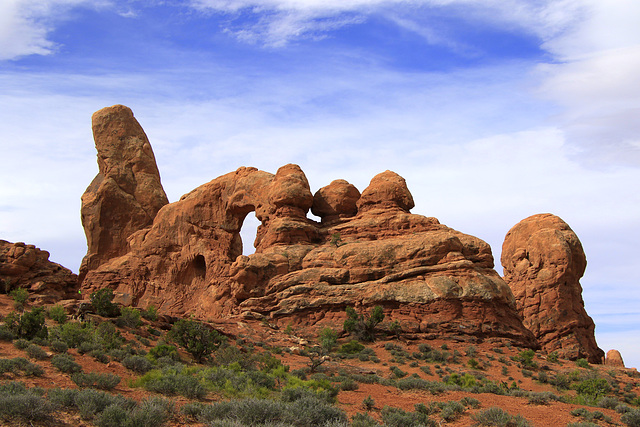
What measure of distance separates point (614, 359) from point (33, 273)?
4240 centimetres

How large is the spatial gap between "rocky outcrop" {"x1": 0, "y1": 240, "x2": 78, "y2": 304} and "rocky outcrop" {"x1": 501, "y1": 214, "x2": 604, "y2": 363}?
28.4 m

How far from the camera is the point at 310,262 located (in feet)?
119

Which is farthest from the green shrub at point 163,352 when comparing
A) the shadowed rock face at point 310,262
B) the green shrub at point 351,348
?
the shadowed rock face at point 310,262

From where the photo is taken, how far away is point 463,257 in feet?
115

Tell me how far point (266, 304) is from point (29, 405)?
80.4ft

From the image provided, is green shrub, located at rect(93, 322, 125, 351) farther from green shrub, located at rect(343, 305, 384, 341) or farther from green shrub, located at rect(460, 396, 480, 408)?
green shrub, located at rect(343, 305, 384, 341)

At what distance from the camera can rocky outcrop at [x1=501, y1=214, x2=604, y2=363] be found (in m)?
39.8

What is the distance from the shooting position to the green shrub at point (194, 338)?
23.8 metres

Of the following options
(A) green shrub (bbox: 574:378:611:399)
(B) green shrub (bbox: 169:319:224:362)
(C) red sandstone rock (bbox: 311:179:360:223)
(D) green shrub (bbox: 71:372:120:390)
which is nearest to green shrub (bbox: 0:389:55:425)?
(D) green shrub (bbox: 71:372:120:390)

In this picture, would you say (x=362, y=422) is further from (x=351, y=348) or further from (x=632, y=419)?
(x=351, y=348)

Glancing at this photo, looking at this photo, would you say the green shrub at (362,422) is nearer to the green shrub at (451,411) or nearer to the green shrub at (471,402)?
the green shrub at (451,411)

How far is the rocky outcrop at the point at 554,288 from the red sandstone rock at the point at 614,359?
6.88m

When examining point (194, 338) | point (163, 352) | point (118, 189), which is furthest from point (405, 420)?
point (118, 189)

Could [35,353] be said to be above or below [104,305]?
below
